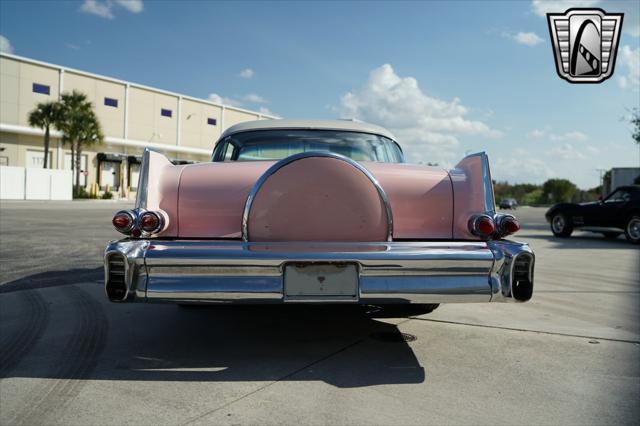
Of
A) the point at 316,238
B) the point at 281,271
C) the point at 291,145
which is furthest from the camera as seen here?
the point at 291,145

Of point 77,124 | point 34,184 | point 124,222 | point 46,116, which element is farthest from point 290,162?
point 46,116

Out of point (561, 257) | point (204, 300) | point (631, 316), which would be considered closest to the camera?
point (204, 300)

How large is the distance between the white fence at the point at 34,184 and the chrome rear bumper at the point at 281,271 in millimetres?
30826

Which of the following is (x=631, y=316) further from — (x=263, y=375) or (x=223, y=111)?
(x=223, y=111)

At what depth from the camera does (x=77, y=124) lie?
113 feet

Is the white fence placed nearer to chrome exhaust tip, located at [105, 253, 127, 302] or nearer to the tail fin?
chrome exhaust tip, located at [105, 253, 127, 302]

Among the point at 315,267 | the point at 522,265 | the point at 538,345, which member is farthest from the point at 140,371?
the point at 538,345

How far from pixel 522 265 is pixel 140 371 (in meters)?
2.29

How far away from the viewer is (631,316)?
4.39 metres

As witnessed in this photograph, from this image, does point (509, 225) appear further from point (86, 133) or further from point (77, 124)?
point (86, 133)

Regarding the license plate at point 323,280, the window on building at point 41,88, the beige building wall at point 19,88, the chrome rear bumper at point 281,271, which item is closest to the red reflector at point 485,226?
the chrome rear bumper at point 281,271

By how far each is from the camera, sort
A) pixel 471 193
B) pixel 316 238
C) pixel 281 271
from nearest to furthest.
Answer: pixel 281 271 < pixel 316 238 < pixel 471 193

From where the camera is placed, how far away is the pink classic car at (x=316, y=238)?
2.70 metres

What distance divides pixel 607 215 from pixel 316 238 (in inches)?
476
